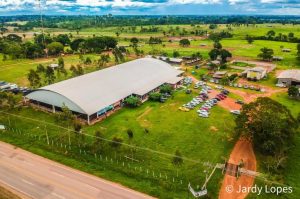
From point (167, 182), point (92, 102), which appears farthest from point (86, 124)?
point (167, 182)

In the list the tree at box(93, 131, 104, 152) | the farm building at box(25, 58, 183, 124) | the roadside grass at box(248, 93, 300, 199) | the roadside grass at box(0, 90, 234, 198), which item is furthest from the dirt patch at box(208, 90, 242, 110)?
the tree at box(93, 131, 104, 152)

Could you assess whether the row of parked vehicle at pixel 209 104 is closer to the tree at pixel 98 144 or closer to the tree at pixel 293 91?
the tree at pixel 293 91

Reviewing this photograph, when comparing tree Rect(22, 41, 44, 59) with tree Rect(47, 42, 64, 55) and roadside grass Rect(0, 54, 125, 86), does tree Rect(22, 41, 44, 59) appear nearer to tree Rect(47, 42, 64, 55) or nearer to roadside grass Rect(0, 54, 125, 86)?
tree Rect(47, 42, 64, 55)

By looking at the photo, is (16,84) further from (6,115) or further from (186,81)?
(186,81)

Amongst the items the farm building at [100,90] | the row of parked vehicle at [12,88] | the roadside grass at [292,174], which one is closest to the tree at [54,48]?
the row of parked vehicle at [12,88]

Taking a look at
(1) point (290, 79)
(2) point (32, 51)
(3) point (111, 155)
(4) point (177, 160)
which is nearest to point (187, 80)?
(1) point (290, 79)

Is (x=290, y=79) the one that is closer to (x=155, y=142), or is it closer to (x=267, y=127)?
(x=267, y=127)
